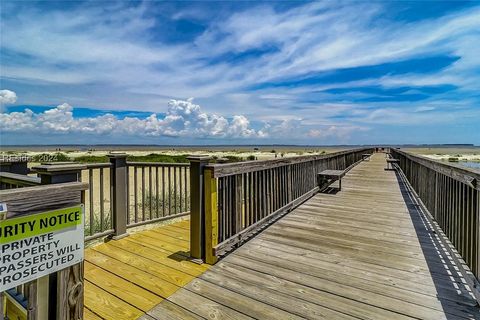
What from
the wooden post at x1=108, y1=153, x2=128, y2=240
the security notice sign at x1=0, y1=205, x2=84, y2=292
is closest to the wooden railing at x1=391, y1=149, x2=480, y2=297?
the security notice sign at x1=0, y1=205, x2=84, y2=292

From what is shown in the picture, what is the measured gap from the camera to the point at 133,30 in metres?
7.87

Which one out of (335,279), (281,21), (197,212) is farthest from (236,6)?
(335,279)

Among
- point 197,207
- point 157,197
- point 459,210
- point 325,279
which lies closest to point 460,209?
point 459,210

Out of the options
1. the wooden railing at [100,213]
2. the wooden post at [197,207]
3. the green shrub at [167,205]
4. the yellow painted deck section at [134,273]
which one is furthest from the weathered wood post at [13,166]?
the wooden post at [197,207]

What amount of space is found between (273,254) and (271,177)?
143 centimetres

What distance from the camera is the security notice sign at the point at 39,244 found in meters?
1.15

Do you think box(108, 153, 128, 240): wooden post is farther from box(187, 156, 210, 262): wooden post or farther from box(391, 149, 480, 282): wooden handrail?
box(391, 149, 480, 282): wooden handrail

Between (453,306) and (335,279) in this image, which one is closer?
(453,306)

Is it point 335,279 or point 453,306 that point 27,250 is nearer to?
point 335,279

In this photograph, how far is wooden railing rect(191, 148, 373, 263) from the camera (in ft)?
9.70

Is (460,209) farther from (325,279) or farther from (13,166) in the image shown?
(13,166)

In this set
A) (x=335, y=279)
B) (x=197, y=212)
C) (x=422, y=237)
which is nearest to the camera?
(x=335, y=279)

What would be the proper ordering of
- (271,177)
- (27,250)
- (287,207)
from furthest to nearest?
(287,207) < (271,177) < (27,250)

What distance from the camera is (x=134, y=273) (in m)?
2.75
